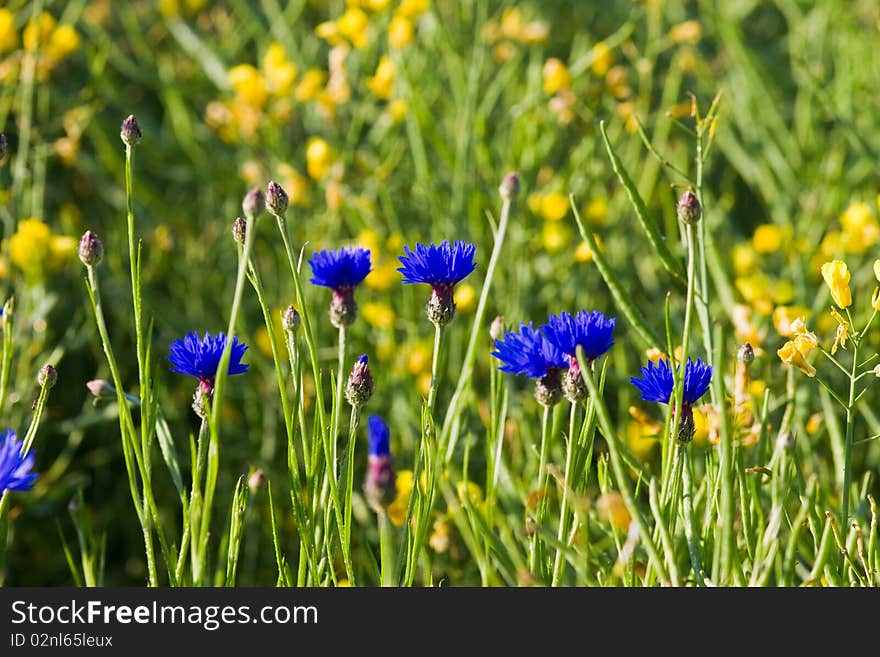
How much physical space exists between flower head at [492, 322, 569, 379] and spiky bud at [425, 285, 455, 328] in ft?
0.21

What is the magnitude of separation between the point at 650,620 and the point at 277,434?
999 millimetres

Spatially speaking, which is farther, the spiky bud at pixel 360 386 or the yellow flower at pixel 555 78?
the yellow flower at pixel 555 78

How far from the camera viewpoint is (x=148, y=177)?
7.36 ft

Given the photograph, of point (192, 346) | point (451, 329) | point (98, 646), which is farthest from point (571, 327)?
point (451, 329)

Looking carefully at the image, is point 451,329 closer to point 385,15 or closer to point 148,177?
point 385,15

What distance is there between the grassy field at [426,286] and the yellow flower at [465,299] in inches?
0.5

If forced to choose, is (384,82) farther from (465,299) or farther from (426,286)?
(465,299)

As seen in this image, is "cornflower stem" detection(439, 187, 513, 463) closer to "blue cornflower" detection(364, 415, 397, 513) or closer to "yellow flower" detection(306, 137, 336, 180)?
"blue cornflower" detection(364, 415, 397, 513)

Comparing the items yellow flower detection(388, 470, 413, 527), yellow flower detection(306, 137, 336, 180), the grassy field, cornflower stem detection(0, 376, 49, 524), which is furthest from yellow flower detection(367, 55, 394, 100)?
cornflower stem detection(0, 376, 49, 524)

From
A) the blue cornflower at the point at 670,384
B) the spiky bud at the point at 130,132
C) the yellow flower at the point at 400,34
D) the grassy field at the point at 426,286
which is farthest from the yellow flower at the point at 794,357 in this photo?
the yellow flower at the point at 400,34

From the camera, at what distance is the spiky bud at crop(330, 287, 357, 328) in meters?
0.88

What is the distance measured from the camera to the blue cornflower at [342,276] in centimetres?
88

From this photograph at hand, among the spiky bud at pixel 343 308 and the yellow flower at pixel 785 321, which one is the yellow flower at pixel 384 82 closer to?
the yellow flower at pixel 785 321

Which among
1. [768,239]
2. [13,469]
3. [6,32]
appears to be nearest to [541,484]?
[13,469]
